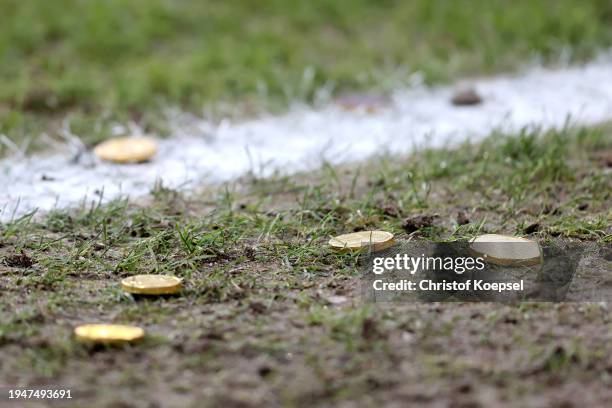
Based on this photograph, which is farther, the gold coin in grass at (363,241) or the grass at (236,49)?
the grass at (236,49)

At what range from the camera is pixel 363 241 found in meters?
2.74

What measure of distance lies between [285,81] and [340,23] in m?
1.26

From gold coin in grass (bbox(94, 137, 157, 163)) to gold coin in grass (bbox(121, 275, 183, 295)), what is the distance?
4.62ft

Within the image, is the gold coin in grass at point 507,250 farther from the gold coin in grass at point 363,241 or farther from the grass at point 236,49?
the grass at point 236,49

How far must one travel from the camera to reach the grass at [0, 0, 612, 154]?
183 inches

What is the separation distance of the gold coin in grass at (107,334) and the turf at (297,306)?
2 centimetres

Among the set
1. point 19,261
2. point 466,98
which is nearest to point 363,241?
point 19,261

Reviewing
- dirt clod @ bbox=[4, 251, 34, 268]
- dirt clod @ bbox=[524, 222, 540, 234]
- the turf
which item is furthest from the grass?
dirt clod @ bbox=[524, 222, 540, 234]

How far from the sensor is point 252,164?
151 inches

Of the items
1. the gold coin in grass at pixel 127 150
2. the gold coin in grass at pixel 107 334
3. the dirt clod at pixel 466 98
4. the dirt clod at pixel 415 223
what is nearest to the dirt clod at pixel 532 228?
the dirt clod at pixel 415 223

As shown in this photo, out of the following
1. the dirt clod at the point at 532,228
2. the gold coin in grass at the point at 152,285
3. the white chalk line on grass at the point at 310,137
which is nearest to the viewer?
the gold coin in grass at the point at 152,285

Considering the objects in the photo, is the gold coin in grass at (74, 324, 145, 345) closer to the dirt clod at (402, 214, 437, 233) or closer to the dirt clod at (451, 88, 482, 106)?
the dirt clod at (402, 214, 437, 233)

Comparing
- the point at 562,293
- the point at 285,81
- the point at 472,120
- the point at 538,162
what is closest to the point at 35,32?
the point at 285,81

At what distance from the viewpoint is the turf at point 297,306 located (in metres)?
1.97
